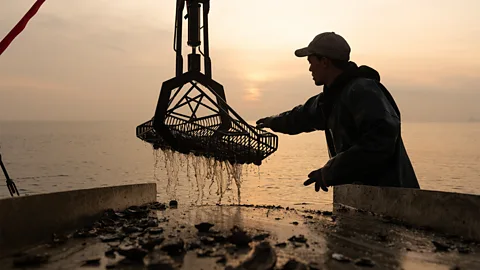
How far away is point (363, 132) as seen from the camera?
154 inches

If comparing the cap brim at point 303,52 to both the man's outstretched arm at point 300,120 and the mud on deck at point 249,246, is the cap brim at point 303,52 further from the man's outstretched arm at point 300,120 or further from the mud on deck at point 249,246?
the mud on deck at point 249,246

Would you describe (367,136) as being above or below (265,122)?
below

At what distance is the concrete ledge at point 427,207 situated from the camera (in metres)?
3.36

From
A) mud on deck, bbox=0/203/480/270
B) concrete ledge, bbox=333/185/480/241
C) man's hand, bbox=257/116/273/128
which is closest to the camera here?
mud on deck, bbox=0/203/480/270

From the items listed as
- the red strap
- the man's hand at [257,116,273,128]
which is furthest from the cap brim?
the red strap

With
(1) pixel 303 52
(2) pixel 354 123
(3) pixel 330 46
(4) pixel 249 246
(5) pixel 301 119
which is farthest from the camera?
(5) pixel 301 119

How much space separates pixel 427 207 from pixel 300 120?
1.95 meters

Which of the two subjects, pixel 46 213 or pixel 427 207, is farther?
pixel 427 207

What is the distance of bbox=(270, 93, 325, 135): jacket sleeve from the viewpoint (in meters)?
5.10

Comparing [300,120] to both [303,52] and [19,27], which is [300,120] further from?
[19,27]

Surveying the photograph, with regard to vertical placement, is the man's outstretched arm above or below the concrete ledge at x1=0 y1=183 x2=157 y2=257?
above

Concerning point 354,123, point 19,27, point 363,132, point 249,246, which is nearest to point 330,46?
point 354,123

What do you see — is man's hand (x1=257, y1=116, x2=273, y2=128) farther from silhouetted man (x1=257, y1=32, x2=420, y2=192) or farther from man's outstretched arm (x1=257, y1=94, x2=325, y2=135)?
silhouetted man (x1=257, y1=32, x2=420, y2=192)

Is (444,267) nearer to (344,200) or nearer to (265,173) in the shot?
(344,200)
